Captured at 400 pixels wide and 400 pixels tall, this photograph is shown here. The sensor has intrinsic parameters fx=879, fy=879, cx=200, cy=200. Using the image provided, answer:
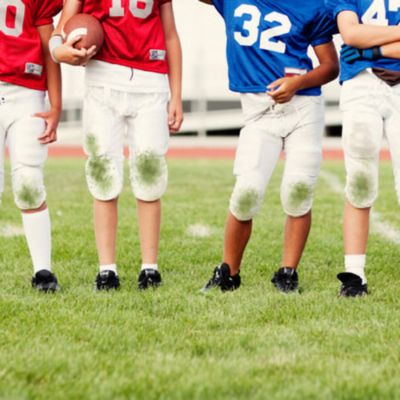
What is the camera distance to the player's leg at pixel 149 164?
4.21 m

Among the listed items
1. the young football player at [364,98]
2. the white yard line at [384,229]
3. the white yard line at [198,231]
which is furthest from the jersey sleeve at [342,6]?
the white yard line at [198,231]

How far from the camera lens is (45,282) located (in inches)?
167

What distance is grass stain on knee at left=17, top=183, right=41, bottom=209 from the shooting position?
415 centimetres

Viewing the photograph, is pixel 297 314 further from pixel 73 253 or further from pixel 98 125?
pixel 73 253

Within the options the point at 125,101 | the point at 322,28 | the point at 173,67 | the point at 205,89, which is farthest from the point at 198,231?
the point at 205,89

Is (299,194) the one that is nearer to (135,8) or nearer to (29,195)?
(135,8)

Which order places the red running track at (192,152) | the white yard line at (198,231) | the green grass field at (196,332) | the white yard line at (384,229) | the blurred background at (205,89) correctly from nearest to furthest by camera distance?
the green grass field at (196,332) → the white yard line at (384,229) → the white yard line at (198,231) → the red running track at (192,152) → the blurred background at (205,89)

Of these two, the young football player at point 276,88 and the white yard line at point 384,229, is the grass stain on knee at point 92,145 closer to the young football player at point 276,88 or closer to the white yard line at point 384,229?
the young football player at point 276,88

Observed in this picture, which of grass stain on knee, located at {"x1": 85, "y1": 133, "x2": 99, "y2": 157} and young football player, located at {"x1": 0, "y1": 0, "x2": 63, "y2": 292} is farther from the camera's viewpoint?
grass stain on knee, located at {"x1": 85, "y1": 133, "x2": 99, "y2": 157}

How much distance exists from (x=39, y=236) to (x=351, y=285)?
1508mm

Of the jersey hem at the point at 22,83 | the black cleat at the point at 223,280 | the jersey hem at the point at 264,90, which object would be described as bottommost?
the black cleat at the point at 223,280

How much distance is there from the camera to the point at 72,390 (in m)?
2.65

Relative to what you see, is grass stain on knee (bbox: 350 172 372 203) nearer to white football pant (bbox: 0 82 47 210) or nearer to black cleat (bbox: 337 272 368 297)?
black cleat (bbox: 337 272 368 297)

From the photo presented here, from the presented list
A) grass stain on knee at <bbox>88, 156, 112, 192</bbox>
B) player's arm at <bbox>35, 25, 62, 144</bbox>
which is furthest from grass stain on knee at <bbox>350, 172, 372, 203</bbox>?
player's arm at <bbox>35, 25, 62, 144</bbox>
